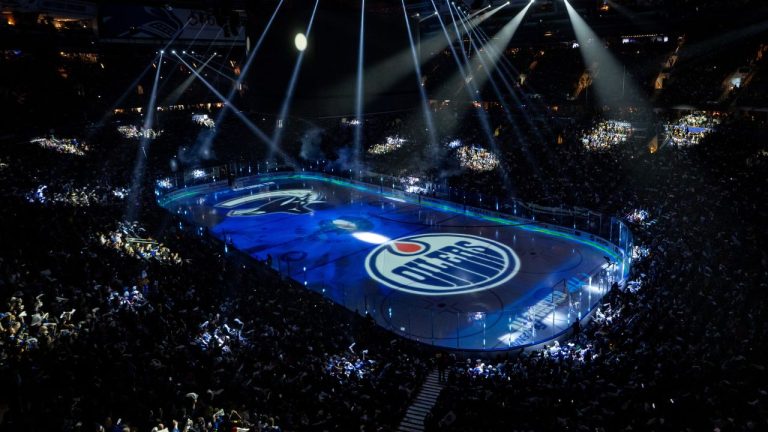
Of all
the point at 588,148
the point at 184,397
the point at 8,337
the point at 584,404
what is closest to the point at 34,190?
the point at 8,337

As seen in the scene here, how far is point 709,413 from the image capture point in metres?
8.22

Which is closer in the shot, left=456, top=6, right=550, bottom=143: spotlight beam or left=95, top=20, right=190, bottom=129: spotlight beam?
left=456, top=6, right=550, bottom=143: spotlight beam

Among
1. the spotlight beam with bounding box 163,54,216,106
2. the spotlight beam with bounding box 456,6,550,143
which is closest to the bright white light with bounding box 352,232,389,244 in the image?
the spotlight beam with bounding box 456,6,550,143

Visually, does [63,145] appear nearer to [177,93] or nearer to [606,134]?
[177,93]

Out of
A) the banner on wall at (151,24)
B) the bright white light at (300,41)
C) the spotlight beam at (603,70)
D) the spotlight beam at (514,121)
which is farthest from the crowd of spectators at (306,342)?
the banner on wall at (151,24)

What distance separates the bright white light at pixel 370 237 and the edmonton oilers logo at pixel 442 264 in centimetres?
55

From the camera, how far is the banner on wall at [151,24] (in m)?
38.2

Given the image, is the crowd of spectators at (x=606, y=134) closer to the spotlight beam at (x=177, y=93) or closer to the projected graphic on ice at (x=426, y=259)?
the projected graphic on ice at (x=426, y=259)

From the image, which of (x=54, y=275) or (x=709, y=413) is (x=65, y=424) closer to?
(x=54, y=275)

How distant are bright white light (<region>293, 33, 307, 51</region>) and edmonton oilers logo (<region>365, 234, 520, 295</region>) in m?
9.67

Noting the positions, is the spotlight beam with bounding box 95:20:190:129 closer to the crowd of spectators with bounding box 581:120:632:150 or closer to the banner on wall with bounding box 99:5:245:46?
the banner on wall with bounding box 99:5:245:46

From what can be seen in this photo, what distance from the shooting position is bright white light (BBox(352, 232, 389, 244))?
2573cm

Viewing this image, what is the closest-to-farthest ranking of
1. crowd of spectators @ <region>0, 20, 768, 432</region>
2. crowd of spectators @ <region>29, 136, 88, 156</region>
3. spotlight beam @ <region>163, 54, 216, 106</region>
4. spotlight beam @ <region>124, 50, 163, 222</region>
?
crowd of spectators @ <region>0, 20, 768, 432</region>, spotlight beam @ <region>124, 50, 163, 222</region>, crowd of spectators @ <region>29, 136, 88, 156</region>, spotlight beam @ <region>163, 54, 216, 106</region>

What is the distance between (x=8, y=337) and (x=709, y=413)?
12.4 metres
